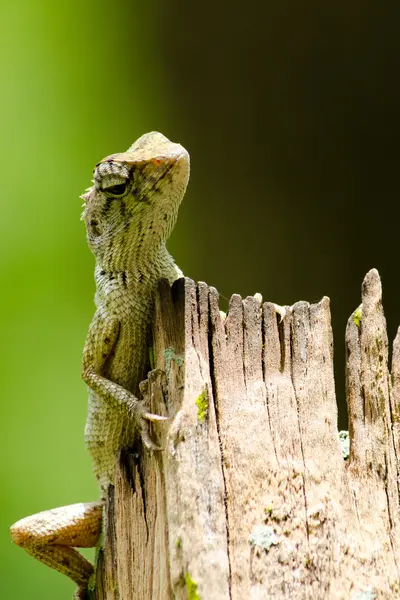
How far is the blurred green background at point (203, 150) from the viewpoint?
5.24 metres

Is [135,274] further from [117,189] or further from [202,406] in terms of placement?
[202,406]

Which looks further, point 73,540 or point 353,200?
point 353,200

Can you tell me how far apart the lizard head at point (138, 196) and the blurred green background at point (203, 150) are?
2.42 m

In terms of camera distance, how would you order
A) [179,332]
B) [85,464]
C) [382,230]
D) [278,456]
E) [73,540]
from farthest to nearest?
[382,230]
[85,464]
[73,540]
[179,332]
[278,456]

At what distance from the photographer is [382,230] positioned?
577 cm

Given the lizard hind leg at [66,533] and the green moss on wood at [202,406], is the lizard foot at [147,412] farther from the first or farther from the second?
the lizard hind leg at [66,533]

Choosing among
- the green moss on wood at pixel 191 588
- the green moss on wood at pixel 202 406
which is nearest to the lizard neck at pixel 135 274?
the green moss on wood at pixel 202 406

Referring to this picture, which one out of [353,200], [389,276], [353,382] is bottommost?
[353,382]

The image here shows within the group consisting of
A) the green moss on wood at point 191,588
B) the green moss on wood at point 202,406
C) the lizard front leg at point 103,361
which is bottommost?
the green moss on wood at point 191,588

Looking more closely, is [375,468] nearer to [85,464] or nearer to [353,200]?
[85,464]

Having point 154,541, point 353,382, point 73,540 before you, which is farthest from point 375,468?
point 73,540

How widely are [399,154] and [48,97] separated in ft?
8.77

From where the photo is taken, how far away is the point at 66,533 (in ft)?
10.1

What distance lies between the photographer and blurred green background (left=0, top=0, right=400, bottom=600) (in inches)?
206
